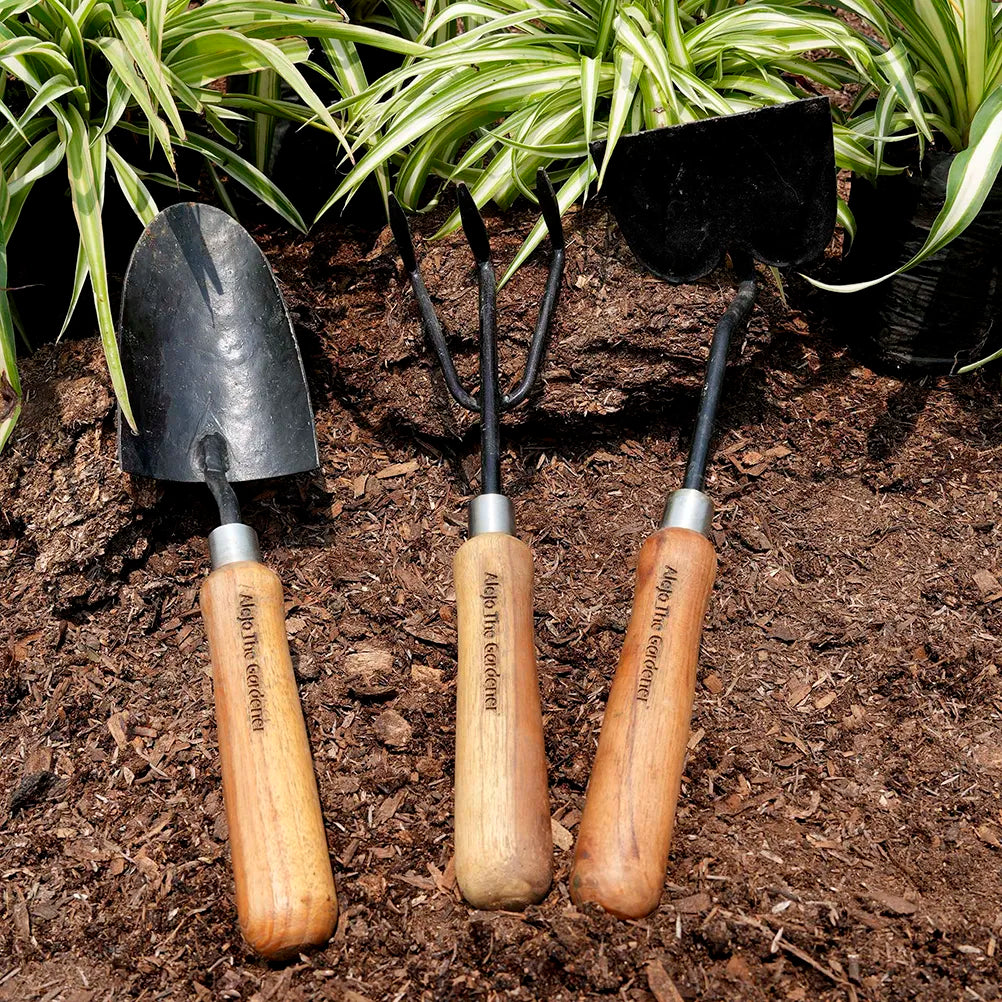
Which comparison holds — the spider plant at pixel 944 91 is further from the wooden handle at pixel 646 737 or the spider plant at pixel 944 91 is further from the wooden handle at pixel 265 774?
the wooden handle at pixel 265 774

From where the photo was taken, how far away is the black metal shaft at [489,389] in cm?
150

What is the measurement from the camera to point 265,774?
4.09 feet

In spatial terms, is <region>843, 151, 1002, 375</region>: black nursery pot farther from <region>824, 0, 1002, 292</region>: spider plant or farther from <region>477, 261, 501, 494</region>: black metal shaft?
<region>477, 261, 501, 494</region>: black metal shaft

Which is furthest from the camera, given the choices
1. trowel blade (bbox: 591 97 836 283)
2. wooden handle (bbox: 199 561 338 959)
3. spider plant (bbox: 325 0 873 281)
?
spider plant (bbox: 325 0 873 281)

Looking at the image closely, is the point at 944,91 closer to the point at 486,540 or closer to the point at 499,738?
the point at 486,540

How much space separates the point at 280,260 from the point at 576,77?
2.21 ft

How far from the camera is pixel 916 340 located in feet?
5.93

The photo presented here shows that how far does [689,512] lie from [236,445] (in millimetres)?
753

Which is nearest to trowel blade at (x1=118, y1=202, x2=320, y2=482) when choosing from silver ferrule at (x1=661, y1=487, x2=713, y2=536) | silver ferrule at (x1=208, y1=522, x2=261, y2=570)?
silver ferrule at (x1=208, y1=522, x2=261, y2=570)

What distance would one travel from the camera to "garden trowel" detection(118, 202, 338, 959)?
1231 millimetres

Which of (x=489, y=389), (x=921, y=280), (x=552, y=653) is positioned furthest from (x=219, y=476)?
(x=921, y=280)

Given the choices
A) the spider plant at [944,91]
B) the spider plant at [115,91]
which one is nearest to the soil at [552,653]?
the spider plant at [115,91]

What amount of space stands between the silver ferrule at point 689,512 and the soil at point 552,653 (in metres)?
0.24

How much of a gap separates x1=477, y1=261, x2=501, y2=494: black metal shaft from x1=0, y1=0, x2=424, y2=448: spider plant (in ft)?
1.22
